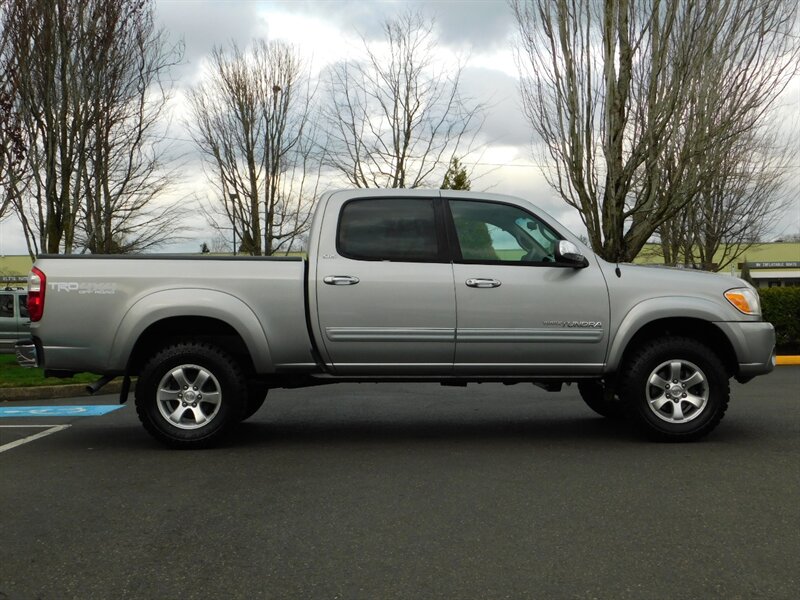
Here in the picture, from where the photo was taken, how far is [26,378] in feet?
39.5

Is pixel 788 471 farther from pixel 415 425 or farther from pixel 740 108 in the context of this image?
pixel 740 108

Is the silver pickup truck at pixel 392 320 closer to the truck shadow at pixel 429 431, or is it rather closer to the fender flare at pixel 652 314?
the fender flare at pixel 652 314

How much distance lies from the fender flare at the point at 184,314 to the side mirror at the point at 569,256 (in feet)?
7.66

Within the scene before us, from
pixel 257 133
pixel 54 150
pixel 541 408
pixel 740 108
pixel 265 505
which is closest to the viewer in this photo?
pixel 265 505

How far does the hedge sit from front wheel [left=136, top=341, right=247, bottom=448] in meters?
12.4

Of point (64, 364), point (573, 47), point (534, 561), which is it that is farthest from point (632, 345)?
point (573, 47)

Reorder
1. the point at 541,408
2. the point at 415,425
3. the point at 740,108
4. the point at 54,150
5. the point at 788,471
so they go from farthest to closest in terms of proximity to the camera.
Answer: the point at 740,108 → the point at 54,150 → the point at 541,408 → the point at 415,425 → the point at 788,471

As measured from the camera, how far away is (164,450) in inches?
257

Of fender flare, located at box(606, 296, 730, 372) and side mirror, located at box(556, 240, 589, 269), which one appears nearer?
side mirror, located at box(556, 240, 589, 269)

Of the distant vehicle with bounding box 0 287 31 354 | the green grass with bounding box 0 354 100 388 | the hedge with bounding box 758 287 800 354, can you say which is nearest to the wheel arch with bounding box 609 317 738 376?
the green grass with bounding box 0 354 100 388

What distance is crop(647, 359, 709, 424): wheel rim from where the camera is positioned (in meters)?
6.53

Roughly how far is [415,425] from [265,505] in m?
3.06

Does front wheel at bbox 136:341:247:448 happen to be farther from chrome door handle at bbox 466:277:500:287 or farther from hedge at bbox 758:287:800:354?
hedge at bbox 758:287:800:354

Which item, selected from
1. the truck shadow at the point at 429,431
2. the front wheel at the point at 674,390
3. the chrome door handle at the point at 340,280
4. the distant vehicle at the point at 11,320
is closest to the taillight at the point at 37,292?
the truck shadow at the point at 429,431
